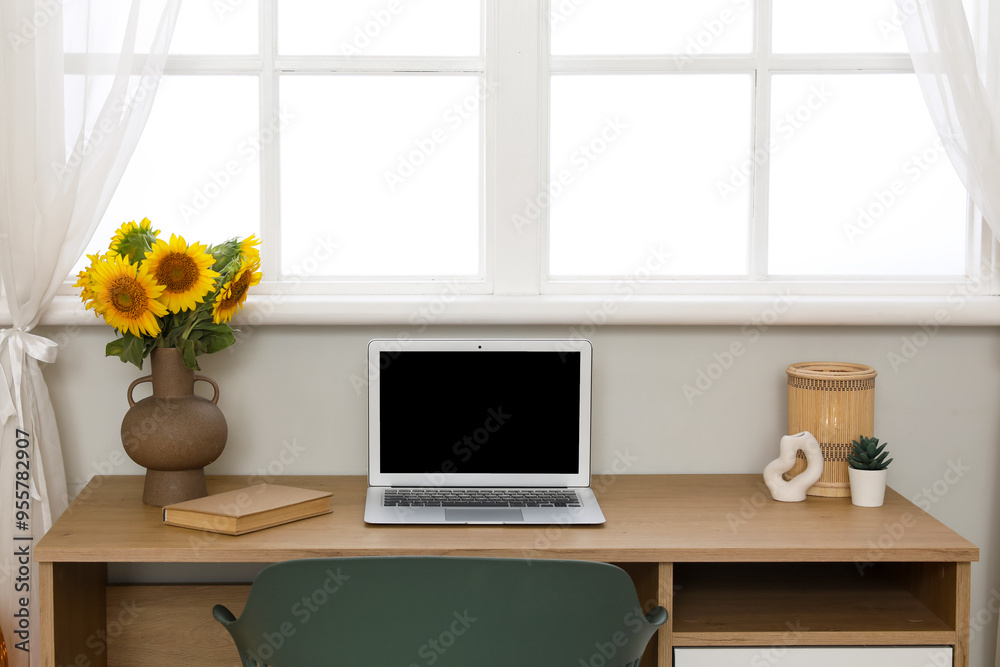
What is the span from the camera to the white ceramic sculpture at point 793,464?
1642 millimetres

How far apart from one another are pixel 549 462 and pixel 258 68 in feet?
3.42

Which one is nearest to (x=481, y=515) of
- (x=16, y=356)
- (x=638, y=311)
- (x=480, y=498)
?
(x=480, y=498)

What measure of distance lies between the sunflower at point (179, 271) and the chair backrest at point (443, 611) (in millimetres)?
598

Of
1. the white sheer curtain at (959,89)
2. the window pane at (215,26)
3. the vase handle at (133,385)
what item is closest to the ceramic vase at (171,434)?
the vase handle at (133,385)

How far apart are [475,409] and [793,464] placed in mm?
624

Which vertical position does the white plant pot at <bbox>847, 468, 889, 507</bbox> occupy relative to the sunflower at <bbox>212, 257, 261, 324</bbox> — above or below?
below

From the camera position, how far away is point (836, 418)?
1688mm

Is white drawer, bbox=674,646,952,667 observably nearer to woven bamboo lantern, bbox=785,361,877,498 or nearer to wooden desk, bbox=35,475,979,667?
wooden desk, bbox=35,475,979,667

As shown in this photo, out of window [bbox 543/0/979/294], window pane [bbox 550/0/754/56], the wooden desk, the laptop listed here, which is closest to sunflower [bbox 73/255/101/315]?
the wooden desk

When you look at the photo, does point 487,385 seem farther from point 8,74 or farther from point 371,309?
point 8,74

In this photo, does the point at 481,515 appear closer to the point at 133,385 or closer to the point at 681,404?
the point at 681,404

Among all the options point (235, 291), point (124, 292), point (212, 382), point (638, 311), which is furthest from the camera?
point (638, 311)

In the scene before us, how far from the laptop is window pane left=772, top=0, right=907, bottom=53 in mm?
860

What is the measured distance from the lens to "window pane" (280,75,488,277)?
188 cm
